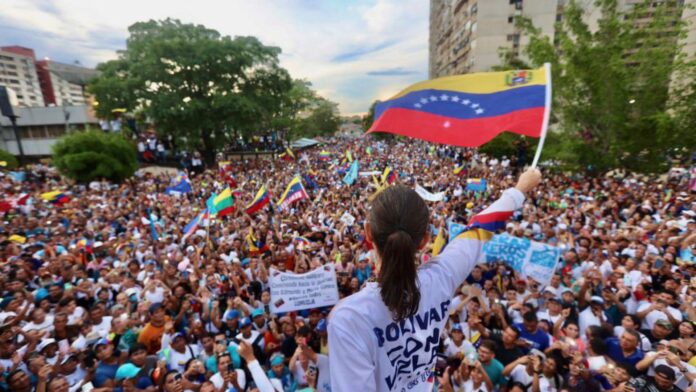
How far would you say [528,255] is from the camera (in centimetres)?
608

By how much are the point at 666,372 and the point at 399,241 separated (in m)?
4.06

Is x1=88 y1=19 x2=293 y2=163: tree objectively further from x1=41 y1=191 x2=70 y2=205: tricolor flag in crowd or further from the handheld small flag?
the handheld small flag

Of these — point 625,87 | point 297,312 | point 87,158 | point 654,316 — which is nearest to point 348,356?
point 297,312

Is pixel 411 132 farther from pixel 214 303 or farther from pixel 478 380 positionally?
pixel 214 303

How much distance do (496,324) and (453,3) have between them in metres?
64.2

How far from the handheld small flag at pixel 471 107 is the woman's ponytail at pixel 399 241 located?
2179mm

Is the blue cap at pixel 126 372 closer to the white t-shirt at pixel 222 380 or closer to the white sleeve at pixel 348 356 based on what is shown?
the white t-shirt at pixel 222 380

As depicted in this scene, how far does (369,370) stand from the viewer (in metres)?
1.13

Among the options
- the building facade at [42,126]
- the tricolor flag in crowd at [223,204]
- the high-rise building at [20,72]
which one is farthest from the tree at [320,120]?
the high-rise building at [20,72]

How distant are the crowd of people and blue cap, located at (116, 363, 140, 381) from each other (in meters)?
0.01

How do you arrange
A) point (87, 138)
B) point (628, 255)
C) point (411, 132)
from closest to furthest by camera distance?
point (411, 132) < point (628, 255) < point (87, 138)

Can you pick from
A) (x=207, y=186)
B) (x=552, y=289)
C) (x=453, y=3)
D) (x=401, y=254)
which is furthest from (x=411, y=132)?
(x=453, y=3)

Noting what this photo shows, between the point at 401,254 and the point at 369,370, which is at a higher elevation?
the point at 401,254

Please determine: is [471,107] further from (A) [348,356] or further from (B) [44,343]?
(B) [44,343]
